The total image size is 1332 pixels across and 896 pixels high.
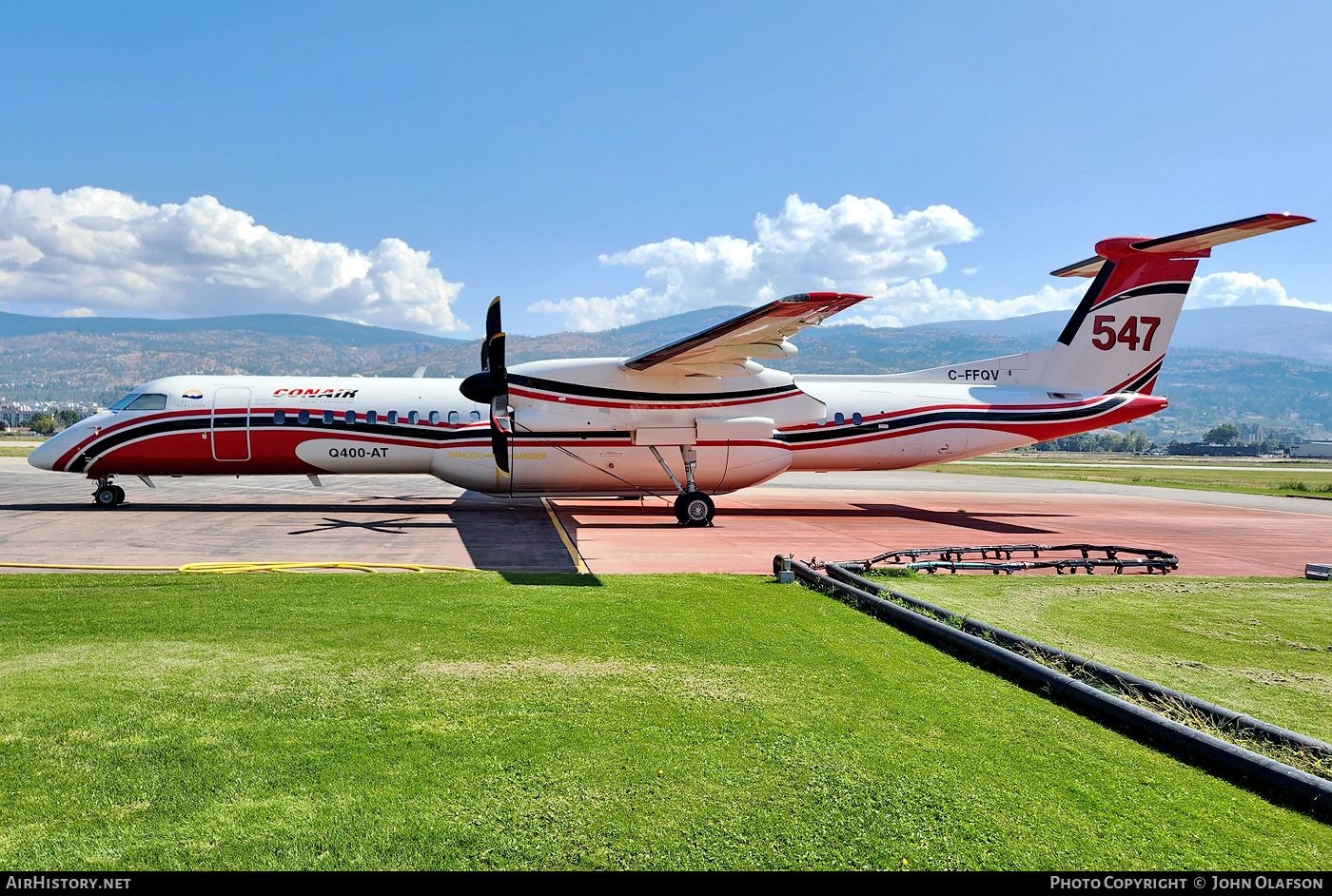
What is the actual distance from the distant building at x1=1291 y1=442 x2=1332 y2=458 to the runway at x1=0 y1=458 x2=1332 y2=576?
10761 centimetres

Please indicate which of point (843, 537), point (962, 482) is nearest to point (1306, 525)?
point (843, 537)

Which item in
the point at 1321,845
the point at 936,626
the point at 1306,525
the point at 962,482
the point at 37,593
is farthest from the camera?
the point at 962,482

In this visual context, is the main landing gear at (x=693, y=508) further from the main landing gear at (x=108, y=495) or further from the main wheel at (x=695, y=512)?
the main landing gear at (x=108, y=495)

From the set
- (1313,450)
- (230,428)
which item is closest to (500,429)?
(230,428)

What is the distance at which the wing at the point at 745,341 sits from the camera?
12523 millimetres

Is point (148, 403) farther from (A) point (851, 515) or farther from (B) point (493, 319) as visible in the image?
(A) point (851, 515)

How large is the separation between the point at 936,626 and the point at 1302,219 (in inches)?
568

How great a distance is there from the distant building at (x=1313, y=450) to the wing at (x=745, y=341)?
127 metres

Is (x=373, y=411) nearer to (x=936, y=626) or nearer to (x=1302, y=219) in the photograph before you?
(x=936, y=626)

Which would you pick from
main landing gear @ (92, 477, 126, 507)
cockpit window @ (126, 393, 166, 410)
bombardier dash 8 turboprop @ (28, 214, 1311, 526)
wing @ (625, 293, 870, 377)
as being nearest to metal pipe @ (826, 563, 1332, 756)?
wing @ (625, 293, 870, 377)

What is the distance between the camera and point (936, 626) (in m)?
6.41

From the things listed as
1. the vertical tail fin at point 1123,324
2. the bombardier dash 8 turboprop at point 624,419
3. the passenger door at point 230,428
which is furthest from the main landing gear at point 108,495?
the vertical tail fin at point 1123,324

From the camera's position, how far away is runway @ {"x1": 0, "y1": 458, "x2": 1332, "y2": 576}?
38.1 feet

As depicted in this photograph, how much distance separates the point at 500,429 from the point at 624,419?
3067 mm
